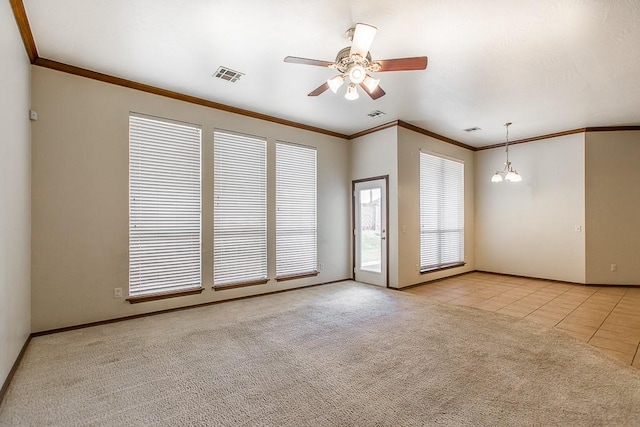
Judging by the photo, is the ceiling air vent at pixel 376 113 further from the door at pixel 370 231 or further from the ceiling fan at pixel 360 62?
the ceiling fan at pixel 360 62

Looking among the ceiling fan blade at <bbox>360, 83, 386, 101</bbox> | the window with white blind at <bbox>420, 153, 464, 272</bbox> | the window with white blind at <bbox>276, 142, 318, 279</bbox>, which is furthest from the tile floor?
the ceiling fan blade at <bbox>360, 83, 386, 101</bbox>

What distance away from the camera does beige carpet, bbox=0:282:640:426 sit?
2.15 metres

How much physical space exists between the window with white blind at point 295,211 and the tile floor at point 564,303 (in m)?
2.07

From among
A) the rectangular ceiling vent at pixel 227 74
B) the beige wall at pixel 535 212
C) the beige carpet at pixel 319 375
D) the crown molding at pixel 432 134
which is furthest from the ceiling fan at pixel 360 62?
the beige wall at pixel 535 212

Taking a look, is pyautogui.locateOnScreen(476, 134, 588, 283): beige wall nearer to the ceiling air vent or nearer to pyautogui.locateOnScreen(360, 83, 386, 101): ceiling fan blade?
the ceiling air vent

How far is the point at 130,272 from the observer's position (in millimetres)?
4152

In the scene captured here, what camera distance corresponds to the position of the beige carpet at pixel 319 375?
2.15 meters

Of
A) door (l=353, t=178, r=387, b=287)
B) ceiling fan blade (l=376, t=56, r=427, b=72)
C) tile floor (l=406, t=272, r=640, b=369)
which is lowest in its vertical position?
tile floor (l=406, t=272, r=640, b=369)

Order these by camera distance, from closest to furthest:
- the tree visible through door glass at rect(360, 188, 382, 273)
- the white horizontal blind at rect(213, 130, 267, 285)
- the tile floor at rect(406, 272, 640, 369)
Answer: the tile floor at rect(406, 272, 640, 369) < the white horizontal blind at rect(213, 130, 267, 285) < the tree visible through door glass at rect(360, 188, 382, 273)

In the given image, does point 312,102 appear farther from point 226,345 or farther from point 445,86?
point 226,345

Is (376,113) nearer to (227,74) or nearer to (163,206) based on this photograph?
(227,74)

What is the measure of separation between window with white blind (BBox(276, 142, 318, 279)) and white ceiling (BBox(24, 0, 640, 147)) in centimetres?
115

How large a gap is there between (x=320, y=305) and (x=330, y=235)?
1.89m

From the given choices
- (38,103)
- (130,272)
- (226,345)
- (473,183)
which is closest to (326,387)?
(226,345)
